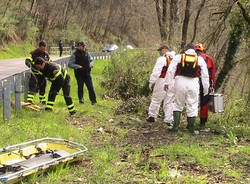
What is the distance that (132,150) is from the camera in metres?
6.59

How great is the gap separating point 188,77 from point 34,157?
12.4ft

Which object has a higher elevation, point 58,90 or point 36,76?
point 36,76

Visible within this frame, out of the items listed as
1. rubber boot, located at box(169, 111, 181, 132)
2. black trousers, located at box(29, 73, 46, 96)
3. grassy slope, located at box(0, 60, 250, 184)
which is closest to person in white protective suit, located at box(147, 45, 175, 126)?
grassy slope, located at box(0, 60, 250, 184)

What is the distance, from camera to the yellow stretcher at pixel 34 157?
492 cm

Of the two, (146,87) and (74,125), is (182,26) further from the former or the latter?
(74,125)

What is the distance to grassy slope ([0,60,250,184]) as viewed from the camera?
5238mm

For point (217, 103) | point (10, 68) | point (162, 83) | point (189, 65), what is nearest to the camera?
point (189, 65)

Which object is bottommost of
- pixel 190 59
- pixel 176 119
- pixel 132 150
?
pixel 132 150

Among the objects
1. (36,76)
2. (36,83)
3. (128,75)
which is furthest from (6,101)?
(128,75)

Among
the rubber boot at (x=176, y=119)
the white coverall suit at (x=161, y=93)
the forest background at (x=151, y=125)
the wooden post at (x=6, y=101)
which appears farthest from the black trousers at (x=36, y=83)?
the rubber boot at (x=176, y=119)

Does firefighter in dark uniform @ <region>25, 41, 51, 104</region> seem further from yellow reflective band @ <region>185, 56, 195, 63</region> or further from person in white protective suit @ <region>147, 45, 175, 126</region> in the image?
yellow reflective band @ <region>185, 56, 195, 63</region>

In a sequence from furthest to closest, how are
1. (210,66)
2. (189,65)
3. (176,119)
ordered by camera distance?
(210,66) → (176,119) → (189,65)

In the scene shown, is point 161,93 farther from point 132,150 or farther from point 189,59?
point 132,150

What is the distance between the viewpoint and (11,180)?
177 inches
